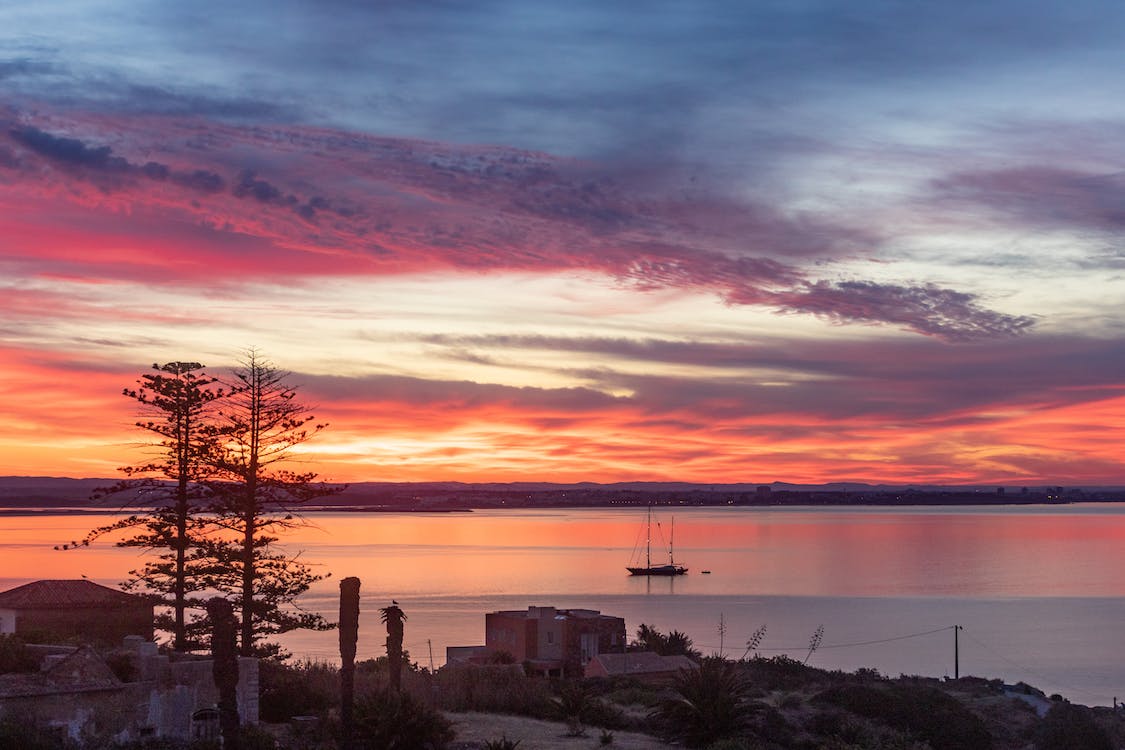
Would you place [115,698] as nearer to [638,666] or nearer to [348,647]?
[348,647]

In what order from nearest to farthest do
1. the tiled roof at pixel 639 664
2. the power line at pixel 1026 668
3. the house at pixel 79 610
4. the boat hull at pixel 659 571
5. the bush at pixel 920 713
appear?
1. the bush at pixel 920 713
2. the house at pixel 79 610
3. the tiled roof at pixel 639 664
4. the power line at pixel 1026 668
5. the boat hull at pixel 659 571

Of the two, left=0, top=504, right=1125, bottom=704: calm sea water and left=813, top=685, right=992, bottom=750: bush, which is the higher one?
left=813, top=685, right=992, bottom=750: bush

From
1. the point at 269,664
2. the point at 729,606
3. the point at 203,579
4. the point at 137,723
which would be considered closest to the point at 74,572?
the point at 729,606

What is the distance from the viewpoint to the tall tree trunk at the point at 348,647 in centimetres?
2297

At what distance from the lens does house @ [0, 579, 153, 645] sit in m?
45.9

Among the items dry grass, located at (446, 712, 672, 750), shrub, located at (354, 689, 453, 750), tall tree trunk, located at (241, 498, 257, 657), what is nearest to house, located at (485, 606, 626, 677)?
tall tree trunk, located at (241, 498, 257, 657)

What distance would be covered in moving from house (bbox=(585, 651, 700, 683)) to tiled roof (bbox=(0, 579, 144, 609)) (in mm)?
19485

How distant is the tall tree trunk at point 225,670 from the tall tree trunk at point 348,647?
215cm

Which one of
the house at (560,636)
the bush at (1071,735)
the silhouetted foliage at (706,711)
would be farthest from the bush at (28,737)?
the house at (560,636)

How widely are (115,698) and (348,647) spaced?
16.5ft

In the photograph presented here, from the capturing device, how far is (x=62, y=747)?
Result: 21.9 m

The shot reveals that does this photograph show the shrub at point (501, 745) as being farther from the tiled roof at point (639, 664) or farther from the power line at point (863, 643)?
the power line at point (863, 643)

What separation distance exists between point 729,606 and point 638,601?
1124 cm

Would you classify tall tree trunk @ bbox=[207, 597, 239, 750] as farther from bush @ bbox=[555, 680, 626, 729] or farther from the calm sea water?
the calm sea water
